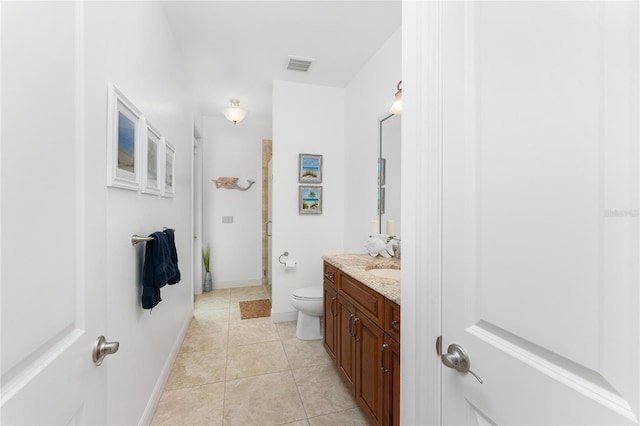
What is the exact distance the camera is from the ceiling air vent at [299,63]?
8.63 feet

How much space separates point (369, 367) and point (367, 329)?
0.20 m

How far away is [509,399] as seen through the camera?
1.95ft

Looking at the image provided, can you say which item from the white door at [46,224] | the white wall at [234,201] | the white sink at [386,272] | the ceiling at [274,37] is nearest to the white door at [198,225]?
the white wall at [234,201]

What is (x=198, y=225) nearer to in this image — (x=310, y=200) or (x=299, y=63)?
(x=310, y=200)

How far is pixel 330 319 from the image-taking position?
7.23 feet

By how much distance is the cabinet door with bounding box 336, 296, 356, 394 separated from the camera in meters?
1.75

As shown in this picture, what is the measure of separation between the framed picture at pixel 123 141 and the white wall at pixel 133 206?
2.4 inches

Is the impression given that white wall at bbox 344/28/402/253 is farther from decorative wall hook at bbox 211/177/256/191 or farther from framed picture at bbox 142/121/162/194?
decorative wall hook at bbox 211/177/256/191

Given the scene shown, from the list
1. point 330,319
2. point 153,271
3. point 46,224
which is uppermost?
point 46,224

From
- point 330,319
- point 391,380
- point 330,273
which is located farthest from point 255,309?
point 391,380

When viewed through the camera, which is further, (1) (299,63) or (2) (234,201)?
(2) (234,201)

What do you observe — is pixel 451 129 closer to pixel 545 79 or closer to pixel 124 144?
pixel 545 79

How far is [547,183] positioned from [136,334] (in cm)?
181

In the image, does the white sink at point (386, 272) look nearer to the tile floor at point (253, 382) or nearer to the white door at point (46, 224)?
the tile floor at point (253, 382)
